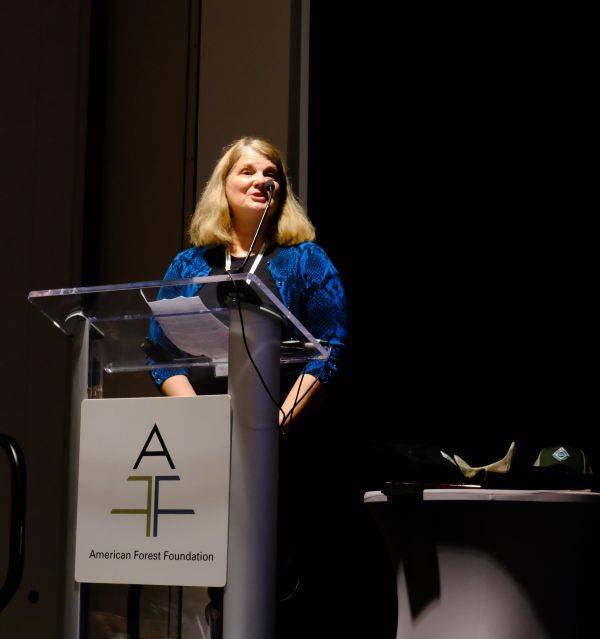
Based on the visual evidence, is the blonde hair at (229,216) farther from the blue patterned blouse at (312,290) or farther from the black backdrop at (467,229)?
the black backdrop at (467,229)

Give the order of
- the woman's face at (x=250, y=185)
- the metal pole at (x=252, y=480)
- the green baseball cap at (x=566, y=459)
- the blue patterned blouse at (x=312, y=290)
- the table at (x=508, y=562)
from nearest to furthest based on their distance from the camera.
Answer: the metal pole at (x=252, y=480) → the table at (x=508, y=562) → the green baseball cap at (x=566, y=459) → the blue patterned blouse at (x=312, y=290) → the woman's face at (x=250, y=185)

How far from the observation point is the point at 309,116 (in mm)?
3131

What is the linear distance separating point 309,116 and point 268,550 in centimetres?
202

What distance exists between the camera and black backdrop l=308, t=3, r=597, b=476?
2463mm

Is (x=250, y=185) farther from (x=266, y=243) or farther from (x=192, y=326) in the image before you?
(x=192, y=326)

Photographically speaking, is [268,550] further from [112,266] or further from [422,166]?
[112,266]

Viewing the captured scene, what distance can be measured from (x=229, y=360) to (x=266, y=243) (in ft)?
3.39

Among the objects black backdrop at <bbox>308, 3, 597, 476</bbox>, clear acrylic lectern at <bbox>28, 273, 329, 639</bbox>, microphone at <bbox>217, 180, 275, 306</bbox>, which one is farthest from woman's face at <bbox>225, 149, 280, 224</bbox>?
microphone at <bbox>217, 180, 275, 306</bbox>

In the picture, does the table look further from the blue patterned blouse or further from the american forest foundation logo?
the american forest foundation logo

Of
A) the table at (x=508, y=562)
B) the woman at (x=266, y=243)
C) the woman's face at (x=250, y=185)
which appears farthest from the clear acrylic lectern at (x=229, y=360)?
the woman's face at (x=250, y=185)

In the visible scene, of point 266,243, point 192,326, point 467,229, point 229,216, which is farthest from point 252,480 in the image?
point 467,229

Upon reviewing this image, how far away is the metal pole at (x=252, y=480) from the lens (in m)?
1.36

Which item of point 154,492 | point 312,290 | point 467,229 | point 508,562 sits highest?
point 467,229

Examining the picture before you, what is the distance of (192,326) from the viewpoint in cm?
151
